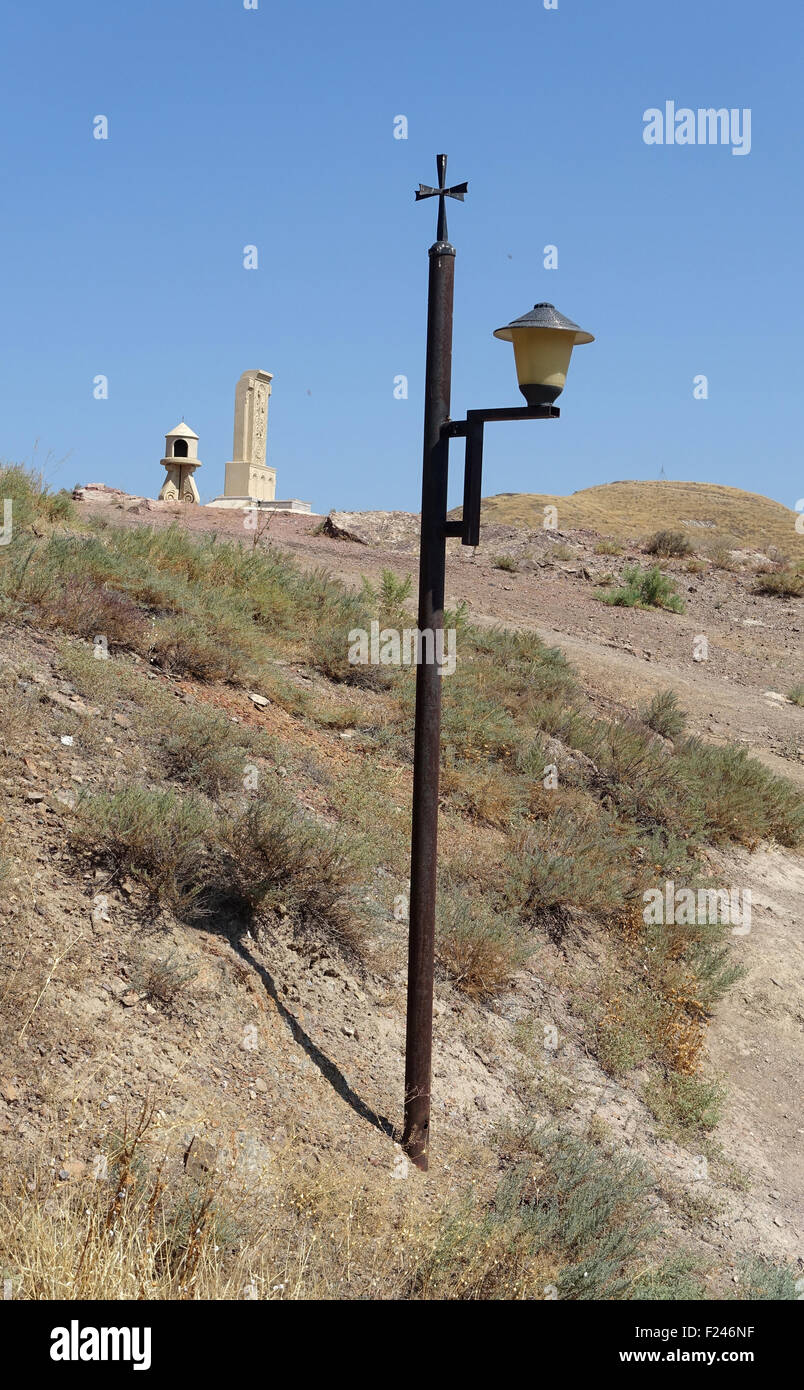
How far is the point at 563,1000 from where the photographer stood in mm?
6227

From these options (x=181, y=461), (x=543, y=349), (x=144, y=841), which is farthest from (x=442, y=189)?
(x=181, y=461)

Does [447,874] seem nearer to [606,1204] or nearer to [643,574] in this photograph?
[606,1204]

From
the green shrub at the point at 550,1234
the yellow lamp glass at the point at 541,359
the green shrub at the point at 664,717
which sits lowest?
the green shrub at the point at 550,1234

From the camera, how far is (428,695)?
166 inches

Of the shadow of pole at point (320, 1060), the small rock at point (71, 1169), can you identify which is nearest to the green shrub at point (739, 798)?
the shadow of pole at point (320, 1060)

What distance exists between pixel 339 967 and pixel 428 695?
1.81 metres

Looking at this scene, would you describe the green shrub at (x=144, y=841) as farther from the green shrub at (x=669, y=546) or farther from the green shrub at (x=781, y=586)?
the green shrub at (x=669, y=546)

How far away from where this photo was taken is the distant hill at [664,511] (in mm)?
35875

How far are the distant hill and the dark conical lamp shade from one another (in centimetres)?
2673

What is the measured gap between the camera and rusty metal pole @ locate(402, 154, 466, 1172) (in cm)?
409

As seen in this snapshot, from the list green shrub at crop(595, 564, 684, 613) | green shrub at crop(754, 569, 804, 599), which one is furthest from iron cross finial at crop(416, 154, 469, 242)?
green shrub at crop(754, 569, 804, 599)

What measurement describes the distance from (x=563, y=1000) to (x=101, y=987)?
2979 millimetres

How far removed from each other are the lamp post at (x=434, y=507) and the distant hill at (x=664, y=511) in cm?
2677

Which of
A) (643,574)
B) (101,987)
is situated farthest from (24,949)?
(643,574)
